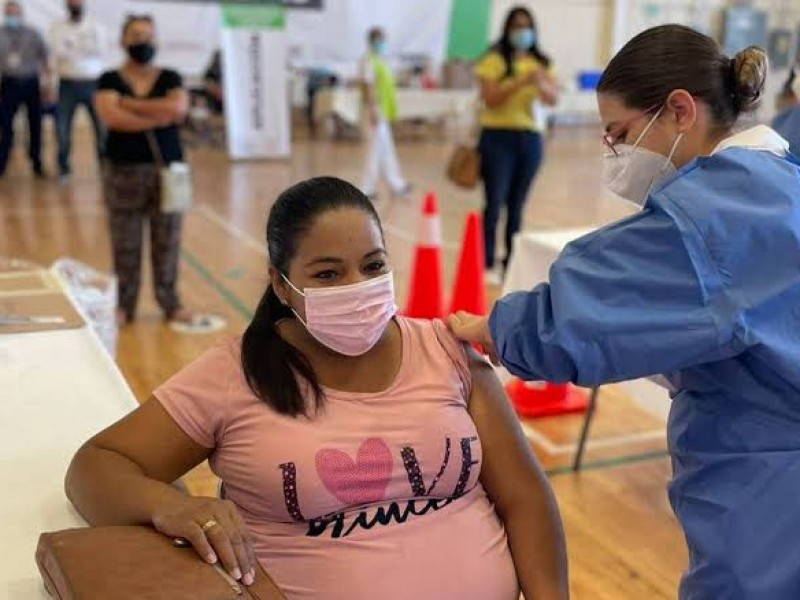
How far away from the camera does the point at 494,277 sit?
4.61m

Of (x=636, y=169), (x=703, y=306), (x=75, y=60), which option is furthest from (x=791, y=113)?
(x=75, y=60)

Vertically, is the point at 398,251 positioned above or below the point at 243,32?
below

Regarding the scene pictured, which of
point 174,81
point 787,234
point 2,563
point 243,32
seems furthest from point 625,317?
point 243,32

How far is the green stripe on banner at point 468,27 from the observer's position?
11.4 metres

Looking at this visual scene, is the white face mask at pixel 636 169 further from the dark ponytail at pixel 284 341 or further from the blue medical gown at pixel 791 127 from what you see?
the blue medical gown at pixel 791 127

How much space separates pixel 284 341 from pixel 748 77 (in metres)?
0.73

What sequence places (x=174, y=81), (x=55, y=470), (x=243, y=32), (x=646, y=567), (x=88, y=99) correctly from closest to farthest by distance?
1. (x=55, y=470)
2. (x=646, y=567)
3. (x=174, y=81)
4. (x=88, y=99)
5. (x=243, y=32)

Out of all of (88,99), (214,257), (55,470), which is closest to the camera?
(55,470)

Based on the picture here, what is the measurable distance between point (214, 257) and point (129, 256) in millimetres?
1347

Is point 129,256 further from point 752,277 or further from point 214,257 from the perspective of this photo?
point 752,277

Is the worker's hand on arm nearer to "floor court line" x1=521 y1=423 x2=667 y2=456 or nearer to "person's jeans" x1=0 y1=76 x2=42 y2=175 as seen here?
"floor court line" x1=521 y1=423 x2=667 y2=456

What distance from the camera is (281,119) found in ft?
28.8

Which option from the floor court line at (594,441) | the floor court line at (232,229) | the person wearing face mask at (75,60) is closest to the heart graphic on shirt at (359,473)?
the floor court line at (594,441)

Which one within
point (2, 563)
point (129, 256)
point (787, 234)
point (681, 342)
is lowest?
point (129, 256)
